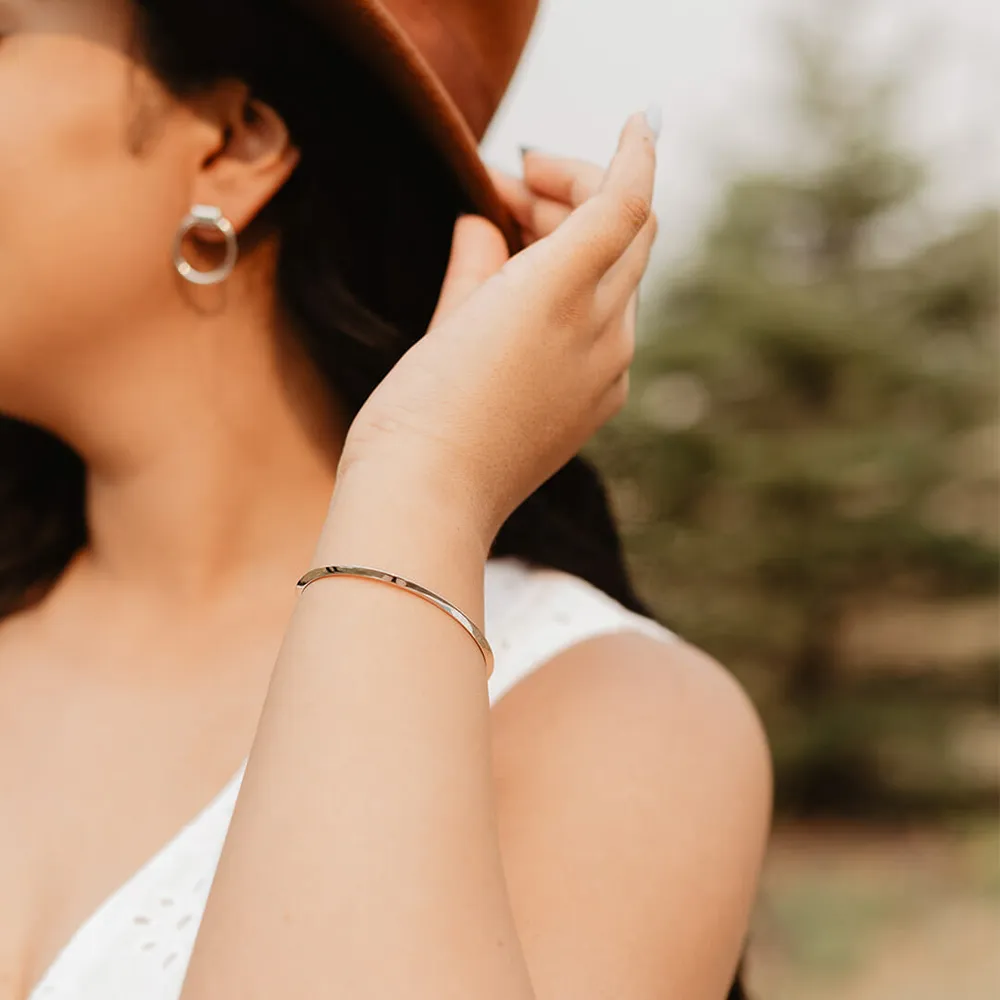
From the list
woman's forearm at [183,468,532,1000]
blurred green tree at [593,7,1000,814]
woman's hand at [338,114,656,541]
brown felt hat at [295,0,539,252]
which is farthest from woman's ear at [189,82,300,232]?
blurred green tree at [593,7,1000,814]

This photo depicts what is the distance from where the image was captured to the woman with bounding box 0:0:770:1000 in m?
0.88

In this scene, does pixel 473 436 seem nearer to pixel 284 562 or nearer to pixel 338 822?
pixel 338 822

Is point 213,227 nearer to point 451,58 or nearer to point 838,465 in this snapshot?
point 451,58

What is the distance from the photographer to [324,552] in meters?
0.99


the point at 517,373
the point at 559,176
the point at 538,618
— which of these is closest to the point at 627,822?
the point at 538,618

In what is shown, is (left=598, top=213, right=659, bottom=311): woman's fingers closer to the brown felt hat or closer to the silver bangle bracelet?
the brown felt hat

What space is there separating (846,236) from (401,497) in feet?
34.8

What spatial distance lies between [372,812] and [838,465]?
9.71m

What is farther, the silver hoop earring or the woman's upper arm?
the silver hoop earring

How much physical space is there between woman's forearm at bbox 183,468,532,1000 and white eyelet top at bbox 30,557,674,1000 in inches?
8.7

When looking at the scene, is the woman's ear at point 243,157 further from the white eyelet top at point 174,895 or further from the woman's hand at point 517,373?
the white eyelet top at point 174,895

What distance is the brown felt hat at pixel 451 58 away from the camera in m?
1.30

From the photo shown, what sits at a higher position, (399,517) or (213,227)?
(399,517)

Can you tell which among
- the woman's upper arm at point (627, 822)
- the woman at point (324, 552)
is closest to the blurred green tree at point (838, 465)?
the woman at point (324, 552)
